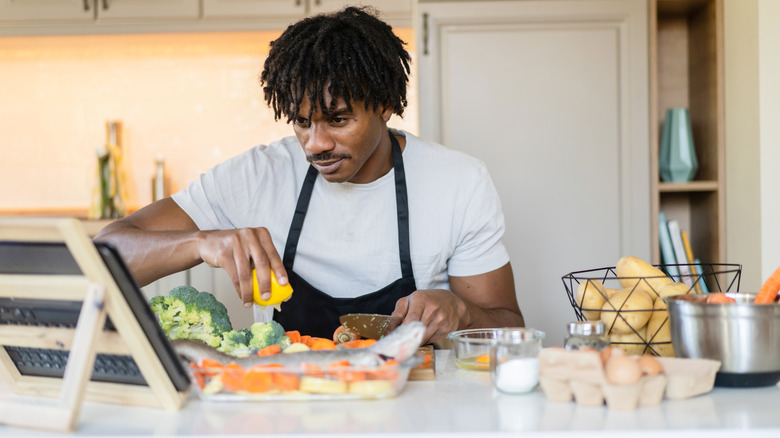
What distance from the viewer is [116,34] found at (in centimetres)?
282

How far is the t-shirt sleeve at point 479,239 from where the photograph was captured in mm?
1701

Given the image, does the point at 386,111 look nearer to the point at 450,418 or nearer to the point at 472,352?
the point at 472,352

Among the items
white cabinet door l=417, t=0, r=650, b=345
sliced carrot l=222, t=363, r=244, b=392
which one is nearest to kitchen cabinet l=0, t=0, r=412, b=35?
white cabinet door l=417, t=0, r=650, b=345

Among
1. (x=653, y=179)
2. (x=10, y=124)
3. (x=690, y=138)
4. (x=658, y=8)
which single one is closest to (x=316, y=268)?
(x=653, y=179)

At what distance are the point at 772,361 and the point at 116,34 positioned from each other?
8.41 feet

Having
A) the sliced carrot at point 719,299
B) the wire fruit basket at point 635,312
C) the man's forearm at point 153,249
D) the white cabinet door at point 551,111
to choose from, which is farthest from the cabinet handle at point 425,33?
the sliced carrot at point 719,299

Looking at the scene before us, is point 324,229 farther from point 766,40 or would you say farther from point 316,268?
point 766,40

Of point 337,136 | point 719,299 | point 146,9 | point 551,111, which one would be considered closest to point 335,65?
point 337,136

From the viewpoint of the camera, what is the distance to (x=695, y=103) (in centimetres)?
268

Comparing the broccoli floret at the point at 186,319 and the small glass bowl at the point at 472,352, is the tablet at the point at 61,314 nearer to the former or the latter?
the broccoli floret at the point at 186,319

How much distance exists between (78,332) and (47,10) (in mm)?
2436

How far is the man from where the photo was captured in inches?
58.6

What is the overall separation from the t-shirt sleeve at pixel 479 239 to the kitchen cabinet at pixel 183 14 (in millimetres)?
1265

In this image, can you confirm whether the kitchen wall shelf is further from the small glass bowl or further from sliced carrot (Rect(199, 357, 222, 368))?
sliced carrot (Rect(199, 357, 222, 368))
